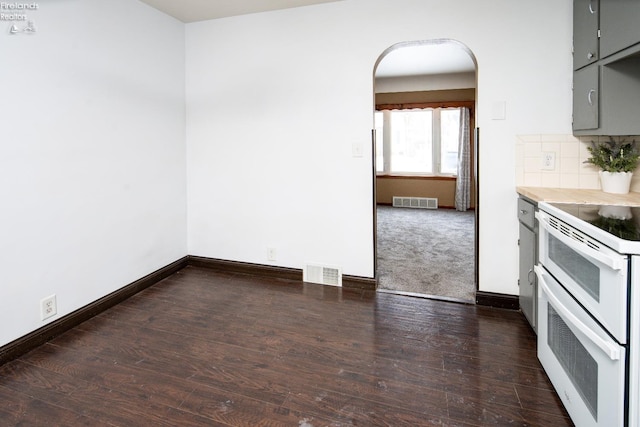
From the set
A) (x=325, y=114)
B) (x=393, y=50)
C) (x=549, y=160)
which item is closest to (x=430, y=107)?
(x=393, y=50)

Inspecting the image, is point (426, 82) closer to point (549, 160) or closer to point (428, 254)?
point (428, 254)

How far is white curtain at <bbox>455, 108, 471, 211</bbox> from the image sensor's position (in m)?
7.76

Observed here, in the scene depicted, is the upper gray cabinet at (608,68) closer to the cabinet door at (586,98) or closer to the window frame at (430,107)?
the cabinet door at (586,98)

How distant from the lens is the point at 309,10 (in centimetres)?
339

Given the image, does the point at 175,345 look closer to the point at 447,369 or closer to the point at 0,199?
the point at 0,199

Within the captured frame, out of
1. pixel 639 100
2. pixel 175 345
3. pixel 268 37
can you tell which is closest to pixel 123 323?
pixel 175 345

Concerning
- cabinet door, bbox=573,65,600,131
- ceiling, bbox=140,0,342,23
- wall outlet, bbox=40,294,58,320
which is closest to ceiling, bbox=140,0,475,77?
ceiling, bbox=140,0,342,23

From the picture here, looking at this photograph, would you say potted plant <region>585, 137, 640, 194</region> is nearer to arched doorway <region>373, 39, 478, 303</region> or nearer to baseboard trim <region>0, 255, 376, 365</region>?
baseboard trim <region>0, 255, 376, 365</region>

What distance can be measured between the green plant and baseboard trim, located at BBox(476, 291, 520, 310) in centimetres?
114

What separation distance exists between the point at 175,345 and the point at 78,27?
233cm

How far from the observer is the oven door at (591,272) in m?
1.27

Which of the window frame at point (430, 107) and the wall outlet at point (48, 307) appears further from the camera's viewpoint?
the window frame at point (430, 107)

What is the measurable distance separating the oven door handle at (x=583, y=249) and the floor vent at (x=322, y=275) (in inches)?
72.9

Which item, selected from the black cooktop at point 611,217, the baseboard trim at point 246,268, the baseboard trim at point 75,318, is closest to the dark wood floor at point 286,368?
the baseboard trim at point 75,318
